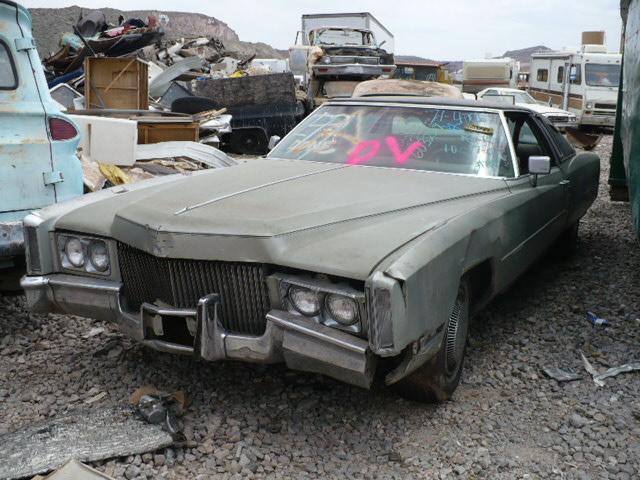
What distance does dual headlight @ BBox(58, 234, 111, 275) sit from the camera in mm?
3414

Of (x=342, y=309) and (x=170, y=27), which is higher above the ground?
(x=170, y=27)

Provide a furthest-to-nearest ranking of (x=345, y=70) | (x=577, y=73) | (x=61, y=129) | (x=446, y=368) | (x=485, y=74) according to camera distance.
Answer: (x=485, y=74) < (x=577, y=73) < (x=345, y=70) < (x=61, y=129) < (x=446, y=368)

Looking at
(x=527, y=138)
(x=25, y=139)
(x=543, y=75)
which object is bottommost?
(x=527, y=138)

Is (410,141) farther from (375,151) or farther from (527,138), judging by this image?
(527,138)

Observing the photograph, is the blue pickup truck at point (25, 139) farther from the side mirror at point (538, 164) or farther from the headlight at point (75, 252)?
the side mirror at point (538, 164)

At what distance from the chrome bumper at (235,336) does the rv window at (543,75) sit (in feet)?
69.5

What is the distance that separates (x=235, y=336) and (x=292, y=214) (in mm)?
611

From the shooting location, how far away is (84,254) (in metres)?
3.47

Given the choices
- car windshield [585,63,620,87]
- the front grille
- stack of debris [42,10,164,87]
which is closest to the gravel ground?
the front grille

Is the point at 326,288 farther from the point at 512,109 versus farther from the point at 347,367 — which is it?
the point at 512,109

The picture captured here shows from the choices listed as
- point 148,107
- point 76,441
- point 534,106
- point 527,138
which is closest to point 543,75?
point 534,106

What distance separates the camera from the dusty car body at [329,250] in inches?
109

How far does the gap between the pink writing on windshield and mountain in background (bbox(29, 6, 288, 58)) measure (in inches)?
731

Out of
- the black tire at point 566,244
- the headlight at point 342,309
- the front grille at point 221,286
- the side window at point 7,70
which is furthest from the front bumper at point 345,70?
the headlight at point 342,309
